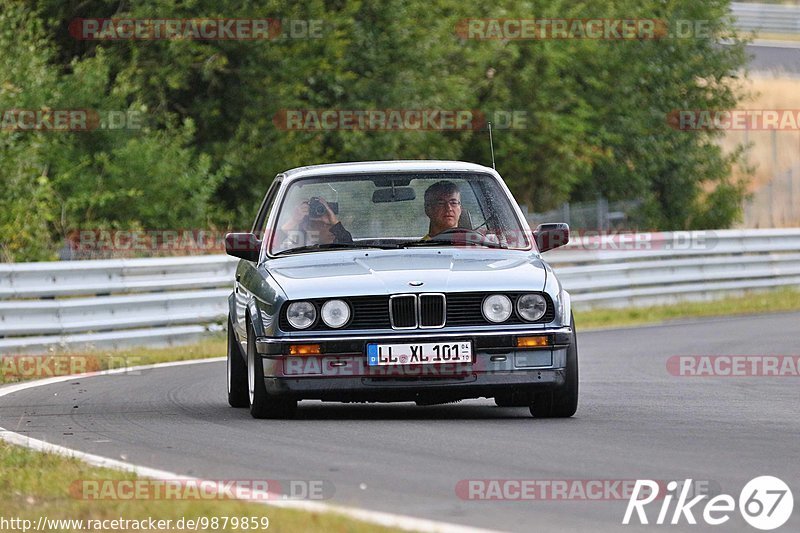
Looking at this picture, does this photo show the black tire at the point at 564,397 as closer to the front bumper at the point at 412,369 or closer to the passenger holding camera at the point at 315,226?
the front bumper at the point at 412,369

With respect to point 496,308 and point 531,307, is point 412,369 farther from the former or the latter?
point 531,307

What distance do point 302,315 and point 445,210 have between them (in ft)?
Answer: 5.12

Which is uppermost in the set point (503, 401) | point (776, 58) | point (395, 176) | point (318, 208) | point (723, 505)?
point (776, 58)

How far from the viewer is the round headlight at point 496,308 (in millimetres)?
9305

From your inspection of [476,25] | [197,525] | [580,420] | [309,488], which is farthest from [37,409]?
[476,25]

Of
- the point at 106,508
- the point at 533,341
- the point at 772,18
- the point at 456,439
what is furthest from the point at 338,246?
the point at 772,18

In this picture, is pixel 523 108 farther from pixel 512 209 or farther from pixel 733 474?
pixel 733 474

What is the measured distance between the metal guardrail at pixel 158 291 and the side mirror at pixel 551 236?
7641 millimetres

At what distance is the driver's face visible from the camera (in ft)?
34.4

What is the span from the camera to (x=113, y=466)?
7578 millimetres

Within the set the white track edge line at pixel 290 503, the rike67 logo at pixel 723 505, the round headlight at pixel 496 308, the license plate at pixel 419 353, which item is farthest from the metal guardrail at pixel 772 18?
the rike67 logo at pixel 723 505

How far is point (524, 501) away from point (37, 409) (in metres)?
5.47

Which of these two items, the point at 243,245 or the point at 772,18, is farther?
the point at 772,18

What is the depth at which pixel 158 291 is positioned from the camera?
61.9ft
